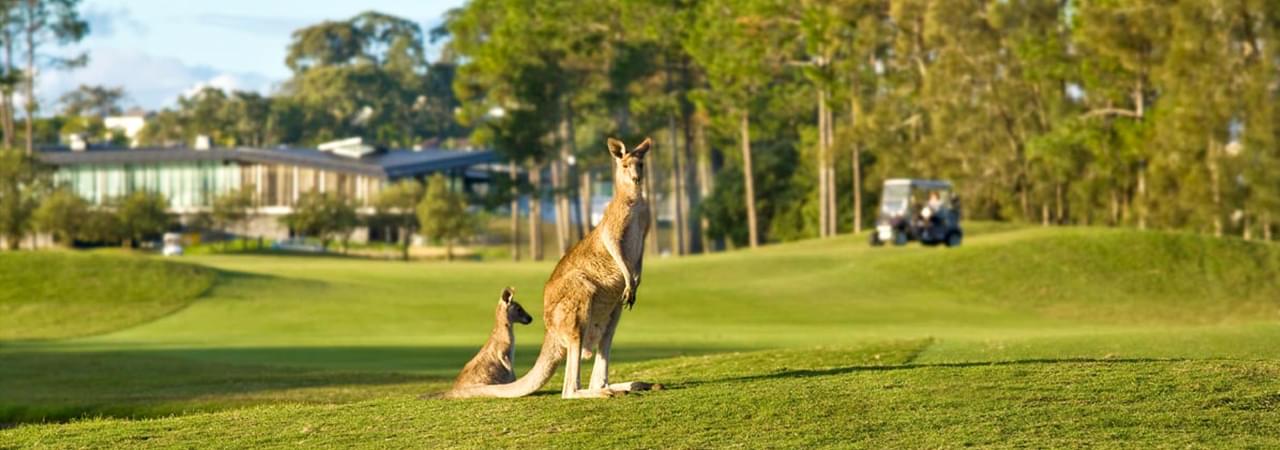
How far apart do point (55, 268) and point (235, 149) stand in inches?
2484

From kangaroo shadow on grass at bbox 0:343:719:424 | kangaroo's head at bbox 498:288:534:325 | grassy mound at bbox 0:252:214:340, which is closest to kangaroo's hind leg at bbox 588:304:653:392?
kangaroo's head at bbox 498:288:534:325

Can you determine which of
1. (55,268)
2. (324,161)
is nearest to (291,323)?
(55,268)

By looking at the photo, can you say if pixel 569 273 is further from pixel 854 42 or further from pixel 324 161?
pixel 324 161

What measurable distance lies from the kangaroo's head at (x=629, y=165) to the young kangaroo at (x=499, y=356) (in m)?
1.92

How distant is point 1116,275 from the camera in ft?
159

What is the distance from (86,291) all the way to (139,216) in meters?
49.5

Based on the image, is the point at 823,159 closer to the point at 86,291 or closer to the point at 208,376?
the point at 86,291

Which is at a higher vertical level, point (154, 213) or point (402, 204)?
point (402, 204)

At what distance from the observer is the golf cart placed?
56062 millimetres

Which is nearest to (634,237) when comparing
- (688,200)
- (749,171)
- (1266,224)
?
(1266,224)

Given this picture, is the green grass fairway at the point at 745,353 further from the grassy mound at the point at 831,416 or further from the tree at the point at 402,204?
the tree at the point at 402,204

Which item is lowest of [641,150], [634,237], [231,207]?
[634,237]

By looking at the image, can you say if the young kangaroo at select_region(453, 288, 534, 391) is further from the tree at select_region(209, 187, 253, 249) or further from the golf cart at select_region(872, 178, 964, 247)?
the tree at select_region(209, 187, 253, 249)

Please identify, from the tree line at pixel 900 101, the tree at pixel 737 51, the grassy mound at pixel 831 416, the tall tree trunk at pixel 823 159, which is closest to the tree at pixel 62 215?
the tree line at pixel 900 101
